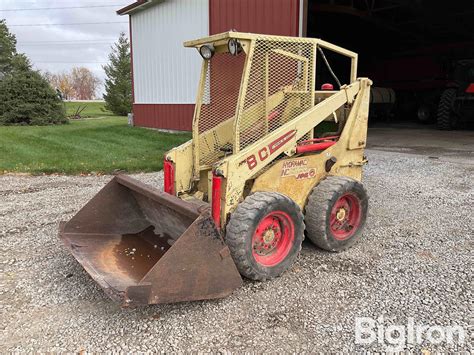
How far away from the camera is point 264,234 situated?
3.72 meters

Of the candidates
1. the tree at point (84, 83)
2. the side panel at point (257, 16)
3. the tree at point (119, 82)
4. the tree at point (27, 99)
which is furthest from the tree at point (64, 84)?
the side panel at point (257, 16)

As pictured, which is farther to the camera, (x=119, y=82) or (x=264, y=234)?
(x=119, y=82)

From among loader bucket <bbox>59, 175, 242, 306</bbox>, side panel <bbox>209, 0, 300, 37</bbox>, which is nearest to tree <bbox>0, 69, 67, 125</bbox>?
side panel <bbox>209, 0, 300, 37</bbox>

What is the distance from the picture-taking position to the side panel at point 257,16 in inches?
394

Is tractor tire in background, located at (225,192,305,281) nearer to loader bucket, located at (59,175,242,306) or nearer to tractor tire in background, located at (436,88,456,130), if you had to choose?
loader bucket, located at (59,175,242,306)

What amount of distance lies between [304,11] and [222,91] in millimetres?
6454

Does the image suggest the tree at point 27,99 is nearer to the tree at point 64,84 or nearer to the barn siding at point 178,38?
the barn siding at point 178,38

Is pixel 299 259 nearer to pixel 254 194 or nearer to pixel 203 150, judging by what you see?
pixel 254 194

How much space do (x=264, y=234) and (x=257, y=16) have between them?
27.7ft

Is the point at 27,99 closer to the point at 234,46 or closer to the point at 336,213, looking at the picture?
the point at 234,46

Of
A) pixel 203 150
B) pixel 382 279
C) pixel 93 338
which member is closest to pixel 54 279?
pixel 93 338

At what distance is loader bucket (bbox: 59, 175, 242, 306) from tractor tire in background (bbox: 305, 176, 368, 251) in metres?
1.25

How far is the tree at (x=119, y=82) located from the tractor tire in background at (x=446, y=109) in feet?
77.8

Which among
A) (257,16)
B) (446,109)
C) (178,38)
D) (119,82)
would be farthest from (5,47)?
(446,109)
